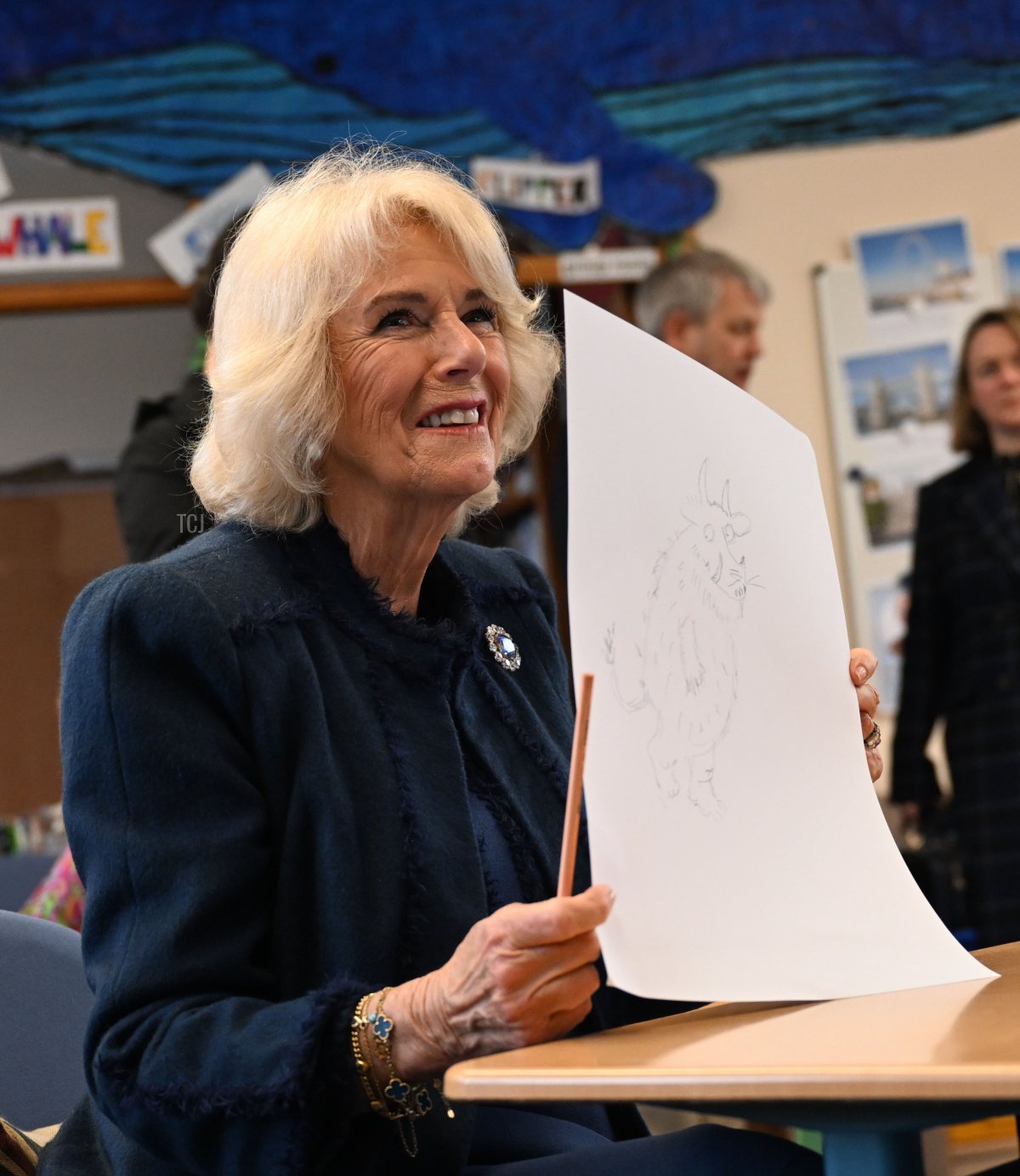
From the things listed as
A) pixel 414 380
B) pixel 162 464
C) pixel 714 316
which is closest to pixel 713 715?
pixel 414 380

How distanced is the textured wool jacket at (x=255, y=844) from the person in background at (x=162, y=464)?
0.73m

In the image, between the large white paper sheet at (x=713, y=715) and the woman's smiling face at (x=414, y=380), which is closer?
the large white paper sheet at (x=713, y=715)

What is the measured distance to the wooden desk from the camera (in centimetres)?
71

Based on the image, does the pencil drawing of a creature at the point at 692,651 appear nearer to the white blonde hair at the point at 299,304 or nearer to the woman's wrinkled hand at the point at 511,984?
the woman's wrinkled hand at the point at 511,984

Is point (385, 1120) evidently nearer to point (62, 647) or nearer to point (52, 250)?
point (62, 647)

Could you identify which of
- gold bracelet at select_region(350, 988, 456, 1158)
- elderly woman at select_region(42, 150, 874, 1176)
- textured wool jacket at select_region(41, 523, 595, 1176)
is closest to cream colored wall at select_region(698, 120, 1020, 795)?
elderly woman at select_region(42, 150, 874, 1176)

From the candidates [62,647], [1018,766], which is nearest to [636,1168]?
[62,647]

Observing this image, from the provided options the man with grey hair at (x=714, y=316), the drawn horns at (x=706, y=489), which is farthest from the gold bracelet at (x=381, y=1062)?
the man with grey hair at (x=714, y=316)

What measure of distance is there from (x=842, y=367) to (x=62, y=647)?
124 inches

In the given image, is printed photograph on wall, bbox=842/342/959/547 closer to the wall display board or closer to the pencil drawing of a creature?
the wall display board

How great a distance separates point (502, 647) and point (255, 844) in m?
0.35

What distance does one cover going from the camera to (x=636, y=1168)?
981 mm

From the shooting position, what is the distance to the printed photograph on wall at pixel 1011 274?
4.04 meters

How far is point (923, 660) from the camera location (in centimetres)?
327
